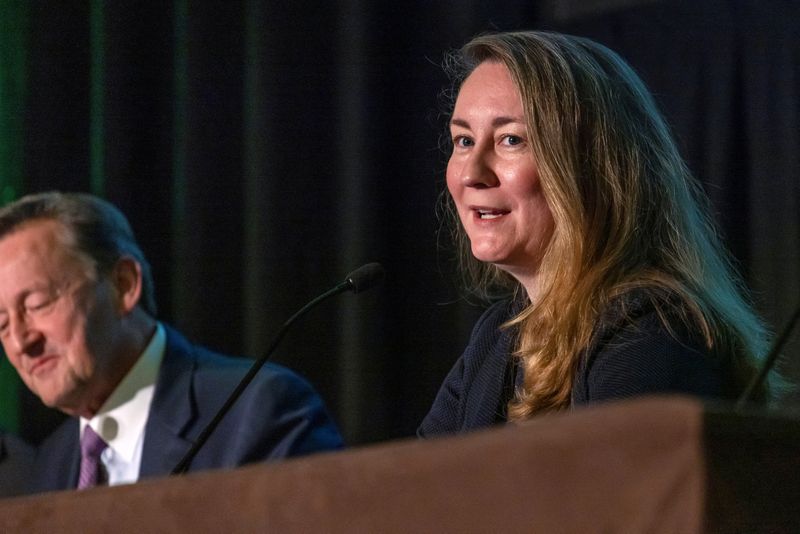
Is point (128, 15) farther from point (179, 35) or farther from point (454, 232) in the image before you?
point (454, 232)

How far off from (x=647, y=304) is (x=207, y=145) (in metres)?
1.70

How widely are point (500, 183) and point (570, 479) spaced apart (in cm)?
128

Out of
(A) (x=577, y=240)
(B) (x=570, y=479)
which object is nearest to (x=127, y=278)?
(A) (x=577, y=240)

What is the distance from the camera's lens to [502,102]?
1.79 metres

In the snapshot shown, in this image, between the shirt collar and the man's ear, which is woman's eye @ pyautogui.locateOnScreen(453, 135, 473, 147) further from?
the man's ear

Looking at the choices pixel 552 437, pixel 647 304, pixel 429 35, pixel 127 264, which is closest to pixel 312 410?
pixel 127 264

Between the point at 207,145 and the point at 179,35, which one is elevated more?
the point at 179,35

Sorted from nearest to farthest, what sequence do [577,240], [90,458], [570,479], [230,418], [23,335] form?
[570,479]
[577,240]
[230,418]
[90,458]
[23,335]

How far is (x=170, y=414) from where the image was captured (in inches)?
102

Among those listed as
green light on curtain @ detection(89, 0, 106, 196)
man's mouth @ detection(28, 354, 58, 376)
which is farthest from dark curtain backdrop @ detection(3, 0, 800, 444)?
man's mouth @ detection(28, 354, 58, 376)

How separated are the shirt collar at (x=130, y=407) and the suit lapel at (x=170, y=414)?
0.12 feet

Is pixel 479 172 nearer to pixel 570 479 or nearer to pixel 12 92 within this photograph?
pixel 570 479

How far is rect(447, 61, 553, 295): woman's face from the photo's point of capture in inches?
69.0

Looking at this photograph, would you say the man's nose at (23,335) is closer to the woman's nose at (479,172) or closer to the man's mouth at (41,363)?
the man's mouth at (41,363)
